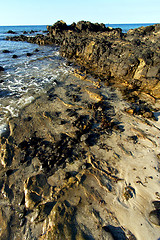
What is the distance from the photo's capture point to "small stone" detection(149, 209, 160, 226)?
5.01 meters

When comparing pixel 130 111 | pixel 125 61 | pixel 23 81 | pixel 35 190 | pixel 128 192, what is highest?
pixel 125 61

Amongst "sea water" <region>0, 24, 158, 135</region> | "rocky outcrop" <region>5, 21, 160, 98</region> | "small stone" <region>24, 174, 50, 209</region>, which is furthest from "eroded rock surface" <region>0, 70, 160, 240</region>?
"rocky outcrop" <region>5, 21, 160, 98</region>

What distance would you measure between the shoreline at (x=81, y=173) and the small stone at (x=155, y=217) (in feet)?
0.05

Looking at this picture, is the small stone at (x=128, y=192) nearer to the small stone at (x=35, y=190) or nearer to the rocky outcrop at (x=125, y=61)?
the small stone at (x=35, y=190)

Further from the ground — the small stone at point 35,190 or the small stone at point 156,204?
the small stone at point 156,204

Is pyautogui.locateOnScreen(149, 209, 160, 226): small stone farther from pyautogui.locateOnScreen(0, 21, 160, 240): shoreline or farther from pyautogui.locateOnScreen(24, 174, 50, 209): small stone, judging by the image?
pyautogui.locateOnScreen(24, 174, 50, 209): small stone

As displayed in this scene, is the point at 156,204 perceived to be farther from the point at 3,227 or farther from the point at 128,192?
the point at 3,227

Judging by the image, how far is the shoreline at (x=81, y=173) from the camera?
199 inches

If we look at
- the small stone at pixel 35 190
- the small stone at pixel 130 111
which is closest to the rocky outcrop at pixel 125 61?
the small stone at pixel 130 111

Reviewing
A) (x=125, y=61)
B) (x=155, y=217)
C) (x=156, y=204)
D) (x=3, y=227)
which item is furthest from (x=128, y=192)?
(x=125, y=61)

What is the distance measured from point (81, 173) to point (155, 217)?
3639 mm

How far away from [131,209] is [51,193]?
375 centimetres

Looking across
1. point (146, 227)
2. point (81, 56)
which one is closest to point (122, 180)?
point (146, 227)

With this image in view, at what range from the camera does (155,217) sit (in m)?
5.09
